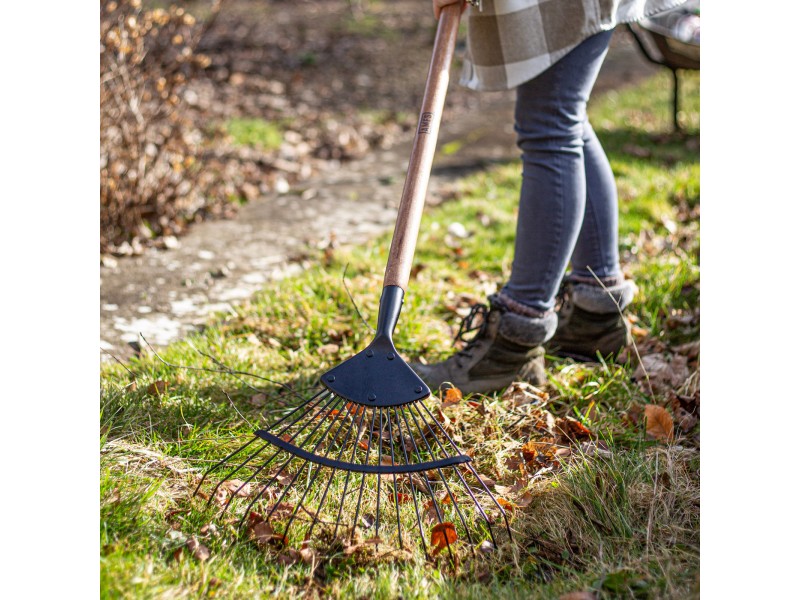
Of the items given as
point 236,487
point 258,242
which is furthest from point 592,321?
point 258,242

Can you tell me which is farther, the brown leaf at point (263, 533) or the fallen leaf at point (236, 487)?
the fallen leaf at point (236, 487)

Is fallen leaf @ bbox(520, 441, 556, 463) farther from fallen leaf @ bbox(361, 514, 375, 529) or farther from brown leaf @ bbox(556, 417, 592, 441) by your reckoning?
fallen leaf @ bbox(361, 514, 375, 529)

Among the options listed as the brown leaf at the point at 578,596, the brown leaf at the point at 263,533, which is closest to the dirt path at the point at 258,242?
the brown leaf at the point at 263,533

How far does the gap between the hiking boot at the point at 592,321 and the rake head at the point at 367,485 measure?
0.76 meters

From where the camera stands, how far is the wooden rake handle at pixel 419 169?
1.79 metres

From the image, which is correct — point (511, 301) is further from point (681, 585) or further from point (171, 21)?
Result: point (171, 21)

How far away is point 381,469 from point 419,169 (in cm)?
72

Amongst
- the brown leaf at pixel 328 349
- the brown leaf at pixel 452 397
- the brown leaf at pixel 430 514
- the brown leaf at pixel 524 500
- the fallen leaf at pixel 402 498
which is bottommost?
the brown leaf at pixel 430 514

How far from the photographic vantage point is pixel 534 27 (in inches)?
76.8

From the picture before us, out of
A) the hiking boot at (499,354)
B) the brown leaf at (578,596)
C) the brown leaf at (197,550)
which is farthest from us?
the hiking boot at (499,354)

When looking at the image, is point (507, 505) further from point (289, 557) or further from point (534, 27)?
point (534, 27)

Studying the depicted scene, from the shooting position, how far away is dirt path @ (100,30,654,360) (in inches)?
109

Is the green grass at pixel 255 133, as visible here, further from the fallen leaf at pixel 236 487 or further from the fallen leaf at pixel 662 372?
the fallen leaf at pixel 236 487

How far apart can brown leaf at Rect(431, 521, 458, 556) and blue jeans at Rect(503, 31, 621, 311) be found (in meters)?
0.75
